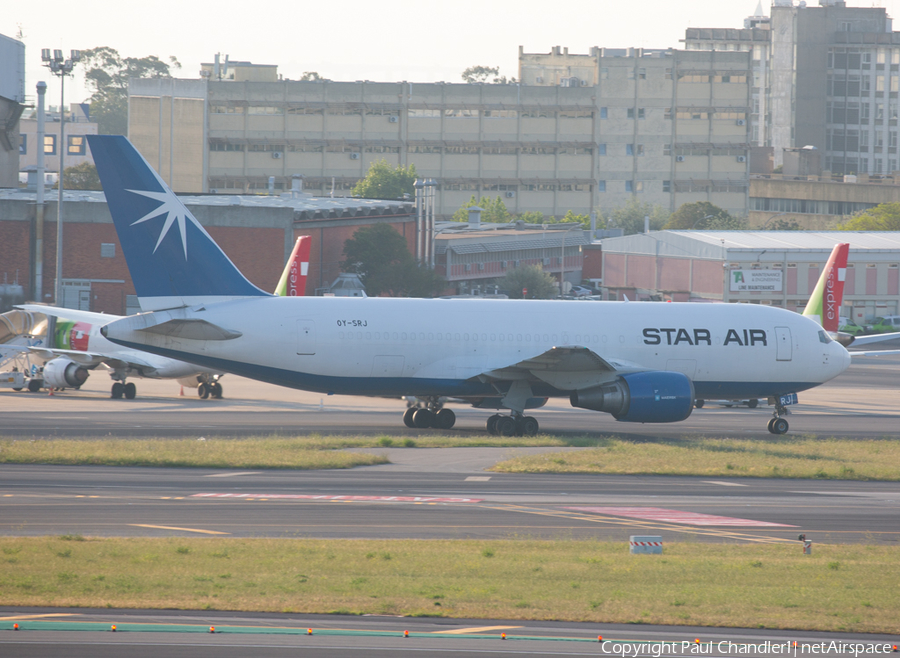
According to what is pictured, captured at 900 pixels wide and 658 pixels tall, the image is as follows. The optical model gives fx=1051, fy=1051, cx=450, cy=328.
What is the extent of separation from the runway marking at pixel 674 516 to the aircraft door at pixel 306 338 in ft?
42.7

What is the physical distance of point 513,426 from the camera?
35438mm

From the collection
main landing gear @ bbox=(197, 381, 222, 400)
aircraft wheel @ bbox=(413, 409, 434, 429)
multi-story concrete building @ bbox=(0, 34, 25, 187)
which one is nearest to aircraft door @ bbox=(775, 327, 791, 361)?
aircraft wheel @ bbox=(413, 409, 434, 429)

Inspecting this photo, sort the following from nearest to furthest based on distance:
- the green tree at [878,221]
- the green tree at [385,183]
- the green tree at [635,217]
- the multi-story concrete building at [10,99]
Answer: the multi-story concrete building at [10,99], the green tree at [878,221], the green tree at [385,183], the green tree at [635,217]

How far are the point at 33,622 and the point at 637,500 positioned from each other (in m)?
15.3

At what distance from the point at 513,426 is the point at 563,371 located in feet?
8.25

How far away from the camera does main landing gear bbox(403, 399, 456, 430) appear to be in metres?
37.5

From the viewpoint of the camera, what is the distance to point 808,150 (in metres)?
161

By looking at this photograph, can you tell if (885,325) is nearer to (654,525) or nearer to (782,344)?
(782,344)

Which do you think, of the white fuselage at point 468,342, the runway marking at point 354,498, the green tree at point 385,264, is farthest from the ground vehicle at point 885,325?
the runway marking at point 354,498

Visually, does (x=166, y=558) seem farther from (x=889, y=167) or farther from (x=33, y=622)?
(x=889, y=167)

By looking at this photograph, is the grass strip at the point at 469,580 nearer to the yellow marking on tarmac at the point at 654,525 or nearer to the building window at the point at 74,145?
the yellow marking on tarmac at the point at 654,525

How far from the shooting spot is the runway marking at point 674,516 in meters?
22.4

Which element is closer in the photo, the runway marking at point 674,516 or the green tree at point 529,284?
the runway marking at point 674,516

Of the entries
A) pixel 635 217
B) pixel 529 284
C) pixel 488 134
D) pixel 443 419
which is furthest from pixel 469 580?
pixel 488 134
